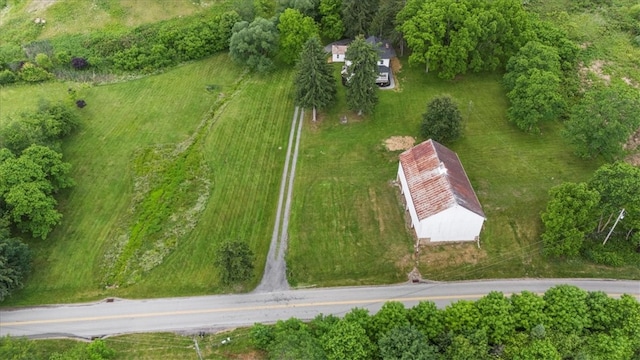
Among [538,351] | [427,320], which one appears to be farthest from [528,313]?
[427,320]

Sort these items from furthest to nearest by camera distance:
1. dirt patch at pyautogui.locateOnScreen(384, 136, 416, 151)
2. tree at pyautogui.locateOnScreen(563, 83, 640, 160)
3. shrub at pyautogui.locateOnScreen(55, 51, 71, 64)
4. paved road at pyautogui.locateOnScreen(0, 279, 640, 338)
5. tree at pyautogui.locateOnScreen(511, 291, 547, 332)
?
shrub at pyautogui.locateOnScreen(55, 51, 71, 64)
dirt patch at pyautogui.locateOnScreen(384, 136, 416, 151)
tree at pyautogui.locateOnScreen(563, 83, 640, 160)
paved road at pyautogui.locateOnScreen(0, 279, 640, 338)
tree at pyautogui.locateOnScreen(511, 291, 547, 332)

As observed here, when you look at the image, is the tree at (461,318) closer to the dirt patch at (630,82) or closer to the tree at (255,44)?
the dirt patch at (630,82)

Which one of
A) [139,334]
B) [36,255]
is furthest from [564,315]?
[36,255]

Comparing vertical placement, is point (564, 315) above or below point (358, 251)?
above

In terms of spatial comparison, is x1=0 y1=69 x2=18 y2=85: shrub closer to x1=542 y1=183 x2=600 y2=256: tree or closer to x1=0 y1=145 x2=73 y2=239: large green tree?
x1=0 y1=145 x2=73 y2=239: large green tree

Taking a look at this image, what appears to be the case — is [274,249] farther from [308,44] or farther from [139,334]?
[308,44]

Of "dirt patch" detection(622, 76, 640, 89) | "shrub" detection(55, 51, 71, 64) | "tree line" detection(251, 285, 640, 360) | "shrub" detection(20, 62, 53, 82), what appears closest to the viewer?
"tree line" detection(251, 285, 640, 360)

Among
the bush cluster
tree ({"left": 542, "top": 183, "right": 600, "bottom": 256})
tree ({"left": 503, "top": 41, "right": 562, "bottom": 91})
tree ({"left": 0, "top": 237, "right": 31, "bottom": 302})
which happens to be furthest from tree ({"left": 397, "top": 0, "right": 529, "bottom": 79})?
tree ({"left": 0, "top": 237, "right": 31, "bottom": 302})
